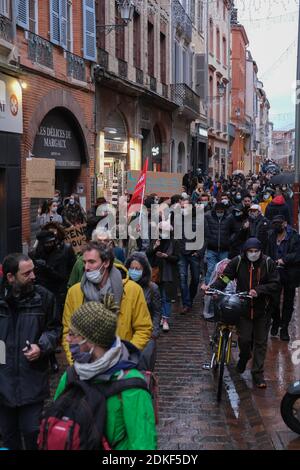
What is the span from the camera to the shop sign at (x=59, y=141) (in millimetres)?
16094

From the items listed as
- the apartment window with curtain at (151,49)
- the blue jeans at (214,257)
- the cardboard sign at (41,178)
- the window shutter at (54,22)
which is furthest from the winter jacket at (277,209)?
the apartment window with curtain at (151,49)

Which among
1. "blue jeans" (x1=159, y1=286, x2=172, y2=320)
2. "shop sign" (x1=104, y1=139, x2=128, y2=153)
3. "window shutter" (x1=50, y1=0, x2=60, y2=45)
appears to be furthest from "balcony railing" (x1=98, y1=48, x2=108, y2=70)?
"blue jeans" (x1=159, y1=286, x2=172, y2=320)

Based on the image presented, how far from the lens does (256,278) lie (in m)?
7.02

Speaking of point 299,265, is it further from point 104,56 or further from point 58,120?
point 104,56

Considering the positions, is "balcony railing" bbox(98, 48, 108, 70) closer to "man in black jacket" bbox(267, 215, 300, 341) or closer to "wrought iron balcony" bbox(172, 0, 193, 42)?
"wrought iron balcony" bbox(172, 0, 193, 42)

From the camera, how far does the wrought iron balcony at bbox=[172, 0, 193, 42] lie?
95.8 feet

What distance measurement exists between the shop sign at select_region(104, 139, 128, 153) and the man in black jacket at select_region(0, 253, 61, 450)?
1632 cm

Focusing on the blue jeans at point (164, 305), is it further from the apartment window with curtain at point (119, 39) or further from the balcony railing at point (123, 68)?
the apartment window with curtain at point (119, 39)

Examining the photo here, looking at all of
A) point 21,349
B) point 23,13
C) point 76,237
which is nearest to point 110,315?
point 21,349

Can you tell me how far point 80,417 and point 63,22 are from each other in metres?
15.4

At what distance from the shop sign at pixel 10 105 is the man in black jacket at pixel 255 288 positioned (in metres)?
7.68

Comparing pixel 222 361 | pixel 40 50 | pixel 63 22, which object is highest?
pixel 63 22

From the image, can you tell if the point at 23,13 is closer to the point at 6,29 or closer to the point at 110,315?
the point at 6,29
